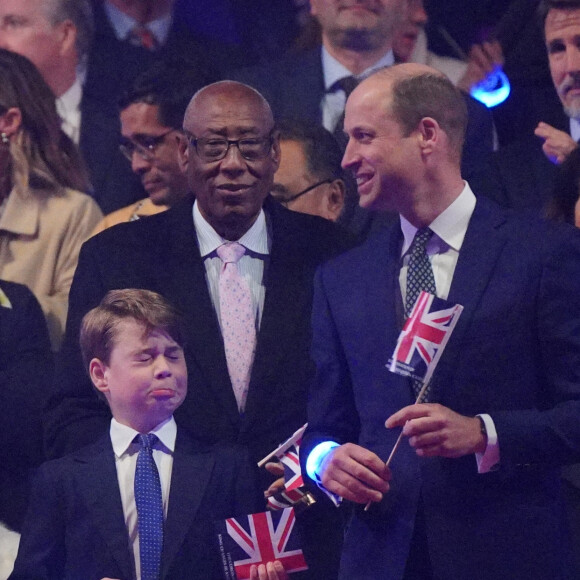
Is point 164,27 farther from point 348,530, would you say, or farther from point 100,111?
point 348,530

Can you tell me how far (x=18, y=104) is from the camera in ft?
11.1

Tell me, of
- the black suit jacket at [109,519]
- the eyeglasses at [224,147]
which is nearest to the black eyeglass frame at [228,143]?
the eyeglasses at [224,147]

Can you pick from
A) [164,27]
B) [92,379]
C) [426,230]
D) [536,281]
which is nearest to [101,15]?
[164,27]

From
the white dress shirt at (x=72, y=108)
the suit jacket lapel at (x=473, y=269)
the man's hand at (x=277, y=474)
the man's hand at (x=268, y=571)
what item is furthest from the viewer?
the white dress shirt at (x=72, y=108)

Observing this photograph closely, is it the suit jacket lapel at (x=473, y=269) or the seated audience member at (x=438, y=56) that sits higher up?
the seated audience member at (x=438, y=56)

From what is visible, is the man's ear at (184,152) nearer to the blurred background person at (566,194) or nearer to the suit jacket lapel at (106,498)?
the suit jacket lapel at (106,498)

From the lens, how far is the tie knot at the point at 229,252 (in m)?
2.85

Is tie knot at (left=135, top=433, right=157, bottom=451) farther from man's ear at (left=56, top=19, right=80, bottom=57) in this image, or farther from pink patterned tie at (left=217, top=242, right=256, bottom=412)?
man's ear at (left=56, top=19, right=80, bottom=57)

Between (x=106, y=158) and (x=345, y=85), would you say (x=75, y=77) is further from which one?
(x=345, y=85)

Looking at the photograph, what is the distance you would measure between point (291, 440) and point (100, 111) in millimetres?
1345

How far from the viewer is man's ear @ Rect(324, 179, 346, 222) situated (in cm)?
326

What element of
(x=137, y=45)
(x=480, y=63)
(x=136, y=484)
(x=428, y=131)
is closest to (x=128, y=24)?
(x=137, y=45)

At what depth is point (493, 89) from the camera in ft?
11.0

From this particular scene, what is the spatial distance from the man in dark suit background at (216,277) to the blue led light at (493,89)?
746mm
